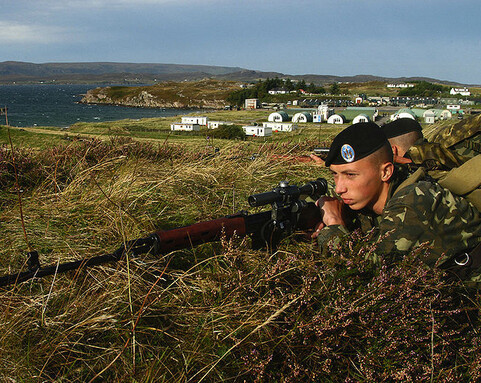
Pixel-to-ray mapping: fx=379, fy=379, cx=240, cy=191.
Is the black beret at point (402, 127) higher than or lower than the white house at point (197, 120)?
higher

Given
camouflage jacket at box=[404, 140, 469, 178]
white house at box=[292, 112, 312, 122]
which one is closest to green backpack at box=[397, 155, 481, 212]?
camouflage jacket at box=[404, 140, 469, 178]

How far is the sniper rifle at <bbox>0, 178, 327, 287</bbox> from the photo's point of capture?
2.49m

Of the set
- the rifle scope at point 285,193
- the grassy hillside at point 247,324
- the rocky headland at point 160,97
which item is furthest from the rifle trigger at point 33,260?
the rocky headland at point 160,97

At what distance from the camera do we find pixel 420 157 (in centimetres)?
551

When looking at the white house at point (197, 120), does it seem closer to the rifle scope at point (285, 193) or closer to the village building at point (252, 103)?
the village building at point (252, 103)

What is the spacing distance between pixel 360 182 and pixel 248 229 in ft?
3.49

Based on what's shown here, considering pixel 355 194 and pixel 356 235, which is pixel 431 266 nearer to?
pixel 356 235

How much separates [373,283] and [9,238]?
311 cm

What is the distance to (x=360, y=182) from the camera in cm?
330

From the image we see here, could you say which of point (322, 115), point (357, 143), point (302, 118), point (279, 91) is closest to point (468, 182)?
point (357, 143)

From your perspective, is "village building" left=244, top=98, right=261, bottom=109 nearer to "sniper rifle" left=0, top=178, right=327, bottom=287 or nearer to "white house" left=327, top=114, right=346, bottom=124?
"white house" left=327, top=114, right=346, bottom=124

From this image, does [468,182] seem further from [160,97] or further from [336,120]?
[160,97]

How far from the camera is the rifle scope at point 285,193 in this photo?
3.07 m

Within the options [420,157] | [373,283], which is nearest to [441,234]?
[373,283]
